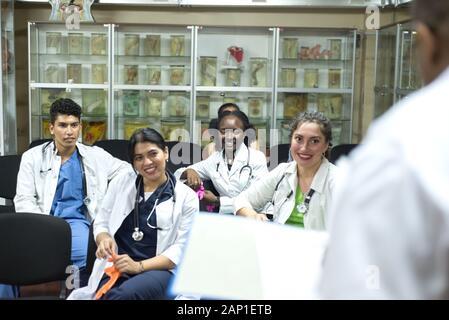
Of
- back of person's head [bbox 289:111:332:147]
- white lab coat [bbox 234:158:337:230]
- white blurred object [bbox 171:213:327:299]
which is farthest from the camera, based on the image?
back of person's head [bbox 289:111:332:147]

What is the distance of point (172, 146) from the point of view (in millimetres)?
4461

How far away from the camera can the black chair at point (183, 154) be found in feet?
14.0

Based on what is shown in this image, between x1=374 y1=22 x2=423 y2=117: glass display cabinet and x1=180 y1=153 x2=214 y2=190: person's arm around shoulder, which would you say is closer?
x1=180 y1=153 x2=214 y2=190: person's arm around shoulder

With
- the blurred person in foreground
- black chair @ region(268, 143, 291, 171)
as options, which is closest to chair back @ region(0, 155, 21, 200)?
black chair @ region(268, 143, 291, 171)

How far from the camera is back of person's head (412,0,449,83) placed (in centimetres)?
63

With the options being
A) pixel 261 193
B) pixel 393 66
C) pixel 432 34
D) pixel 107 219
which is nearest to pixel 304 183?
pixel 261 193

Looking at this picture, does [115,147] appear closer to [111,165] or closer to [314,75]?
[111,165]

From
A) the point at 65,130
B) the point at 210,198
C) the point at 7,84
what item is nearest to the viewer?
the point at 65,130

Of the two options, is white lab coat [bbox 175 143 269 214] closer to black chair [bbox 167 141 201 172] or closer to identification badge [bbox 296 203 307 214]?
black chair [bbox 167 141 201 172]

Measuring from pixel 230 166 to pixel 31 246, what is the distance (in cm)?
173

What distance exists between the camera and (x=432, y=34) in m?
0.64

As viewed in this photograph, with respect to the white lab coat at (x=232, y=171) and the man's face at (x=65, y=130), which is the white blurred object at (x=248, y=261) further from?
the white lab coat at (x=232, y=171)

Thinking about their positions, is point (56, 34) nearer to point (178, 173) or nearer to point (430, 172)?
point (178, 173)

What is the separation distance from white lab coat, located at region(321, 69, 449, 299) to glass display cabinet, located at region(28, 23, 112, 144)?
198 inches
